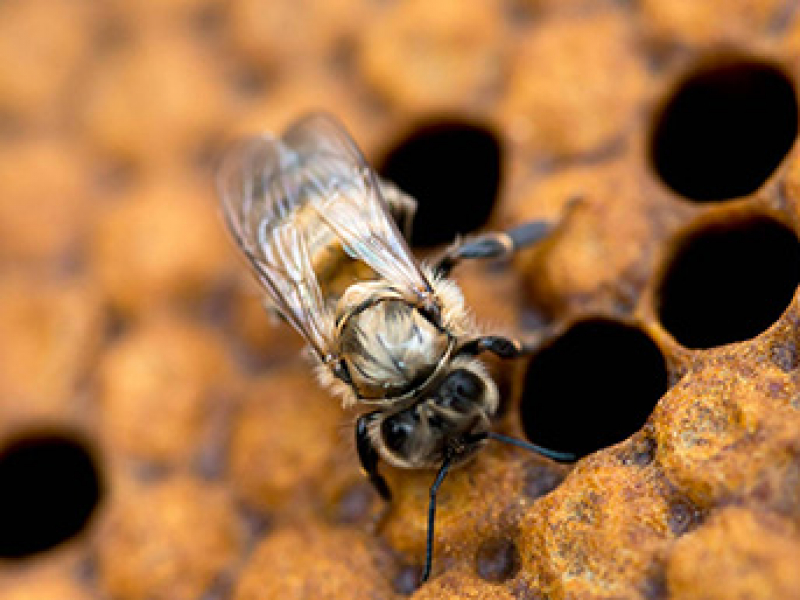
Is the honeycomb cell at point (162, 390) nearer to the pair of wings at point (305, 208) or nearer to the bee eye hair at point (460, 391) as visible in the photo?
the pair of wings at point (305, 208)

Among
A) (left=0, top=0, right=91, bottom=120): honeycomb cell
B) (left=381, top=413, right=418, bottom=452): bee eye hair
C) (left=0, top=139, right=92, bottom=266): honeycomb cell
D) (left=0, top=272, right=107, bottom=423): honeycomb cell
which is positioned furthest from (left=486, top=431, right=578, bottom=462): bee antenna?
(left=0, top=0, right=91, bottom=120): honeycomb cell

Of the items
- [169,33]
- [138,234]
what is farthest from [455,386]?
[169,33]

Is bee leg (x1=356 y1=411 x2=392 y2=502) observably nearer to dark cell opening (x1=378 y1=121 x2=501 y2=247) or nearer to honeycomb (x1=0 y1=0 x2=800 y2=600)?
honeycomb (x1=0 y1=0 x2=800 y2=600)

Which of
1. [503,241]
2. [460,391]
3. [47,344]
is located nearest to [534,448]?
→ [460,391]

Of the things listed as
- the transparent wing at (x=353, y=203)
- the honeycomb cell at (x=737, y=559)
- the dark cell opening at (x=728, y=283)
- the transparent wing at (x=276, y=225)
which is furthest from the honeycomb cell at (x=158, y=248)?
the honeycomb cell at (x=737, y=559)

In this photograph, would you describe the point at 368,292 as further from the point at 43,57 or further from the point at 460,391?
the point at 43,57

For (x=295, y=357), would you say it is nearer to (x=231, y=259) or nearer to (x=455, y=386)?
(x=231, y=259)

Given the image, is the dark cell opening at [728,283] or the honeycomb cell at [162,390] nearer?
the dark cell opening at [728,283]
